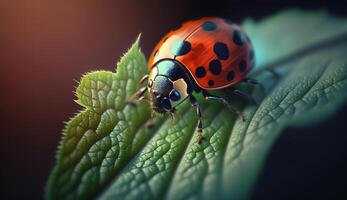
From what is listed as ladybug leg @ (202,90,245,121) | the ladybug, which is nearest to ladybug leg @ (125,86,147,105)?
the ladybug

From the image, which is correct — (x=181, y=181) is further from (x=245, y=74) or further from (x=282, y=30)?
(x=282, y=30)

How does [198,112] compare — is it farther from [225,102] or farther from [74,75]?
[74,75]

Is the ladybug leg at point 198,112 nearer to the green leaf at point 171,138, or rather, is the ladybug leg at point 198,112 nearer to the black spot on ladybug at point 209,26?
the green leaf at point 171,138

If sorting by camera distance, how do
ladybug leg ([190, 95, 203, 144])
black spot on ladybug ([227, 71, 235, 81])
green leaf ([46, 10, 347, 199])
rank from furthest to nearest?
black spot on ladybug ([227, 71, 235, 81]) < ladybug leg ([190, 95, 203, 144]) < green leaf ([46, 10, 347, 199])

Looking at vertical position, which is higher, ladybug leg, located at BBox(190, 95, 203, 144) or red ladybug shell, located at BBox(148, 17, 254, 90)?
red ladybug shell, located at BBox(148, 17, 254, 90)

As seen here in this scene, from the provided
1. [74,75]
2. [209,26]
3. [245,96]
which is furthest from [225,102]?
[74,75]

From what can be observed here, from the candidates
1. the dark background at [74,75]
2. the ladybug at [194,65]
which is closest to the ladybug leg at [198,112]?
the ladybug at [194,65]

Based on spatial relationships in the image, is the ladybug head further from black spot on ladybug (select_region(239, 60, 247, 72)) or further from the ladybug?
black spot on ladybug (select_region(239, 60, 247, 72))
